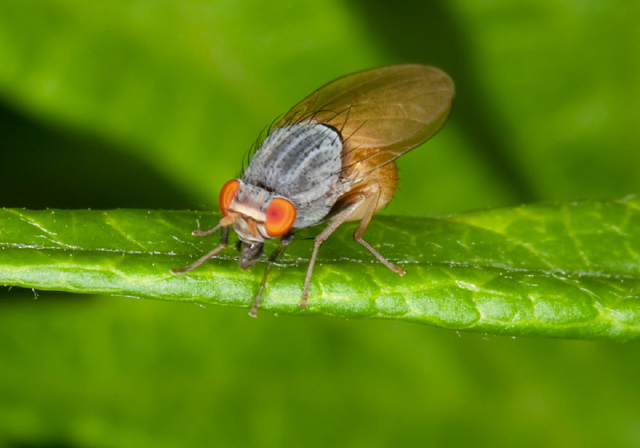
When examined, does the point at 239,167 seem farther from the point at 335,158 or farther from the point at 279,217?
the point at 279,217

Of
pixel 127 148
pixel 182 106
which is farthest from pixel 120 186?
pixel 182 106

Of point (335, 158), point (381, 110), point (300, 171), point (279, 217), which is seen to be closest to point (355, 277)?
point (279, 217)

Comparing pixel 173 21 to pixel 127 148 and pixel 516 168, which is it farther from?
pixel 516 168

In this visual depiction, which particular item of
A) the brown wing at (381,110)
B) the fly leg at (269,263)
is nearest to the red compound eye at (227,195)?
the fly leg at (269,263)

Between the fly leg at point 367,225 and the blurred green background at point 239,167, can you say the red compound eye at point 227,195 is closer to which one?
the fly leg at point 367,225

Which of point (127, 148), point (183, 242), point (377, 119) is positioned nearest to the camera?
point (183, 242)
